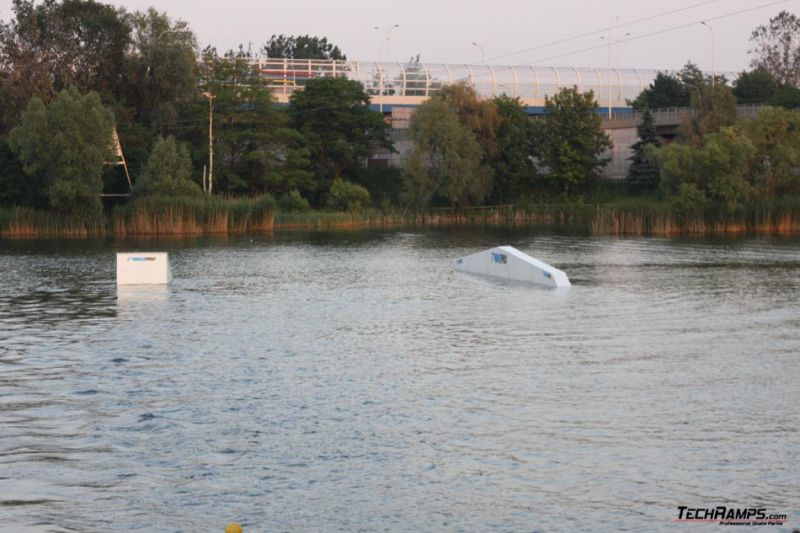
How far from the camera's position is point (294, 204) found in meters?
85.0

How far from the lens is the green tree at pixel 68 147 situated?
7338cm

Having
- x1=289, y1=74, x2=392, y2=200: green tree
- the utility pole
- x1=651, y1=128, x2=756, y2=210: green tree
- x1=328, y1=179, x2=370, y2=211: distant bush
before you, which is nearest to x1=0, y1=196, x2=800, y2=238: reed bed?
x1=651, y1=128, x2=756, y2=210: green tree

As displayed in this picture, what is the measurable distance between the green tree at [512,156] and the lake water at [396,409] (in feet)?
205

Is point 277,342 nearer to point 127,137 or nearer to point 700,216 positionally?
point 700,216

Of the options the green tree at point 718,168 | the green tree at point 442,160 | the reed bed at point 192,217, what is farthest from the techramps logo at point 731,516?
the green tree at point 442,160

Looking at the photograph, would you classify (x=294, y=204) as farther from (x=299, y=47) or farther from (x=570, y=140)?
(x=299, y=47)

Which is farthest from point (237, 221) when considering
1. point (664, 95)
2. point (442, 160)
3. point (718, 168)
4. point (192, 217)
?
point (664, 95)

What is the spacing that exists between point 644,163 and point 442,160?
1894 centimetres

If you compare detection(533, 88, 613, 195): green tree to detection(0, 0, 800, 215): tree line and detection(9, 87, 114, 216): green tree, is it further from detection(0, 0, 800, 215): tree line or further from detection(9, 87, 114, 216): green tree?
detection(9, 87, 114, 216): green tree

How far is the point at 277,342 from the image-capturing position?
76.1 feet

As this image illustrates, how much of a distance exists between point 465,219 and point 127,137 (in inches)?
1086

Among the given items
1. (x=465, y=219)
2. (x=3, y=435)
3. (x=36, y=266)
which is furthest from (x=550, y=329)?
(x=465, y=219)

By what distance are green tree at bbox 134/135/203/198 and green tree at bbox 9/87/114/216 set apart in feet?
11.1

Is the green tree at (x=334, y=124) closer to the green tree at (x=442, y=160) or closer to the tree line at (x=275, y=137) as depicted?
the tree line at (x=275, y=137)
